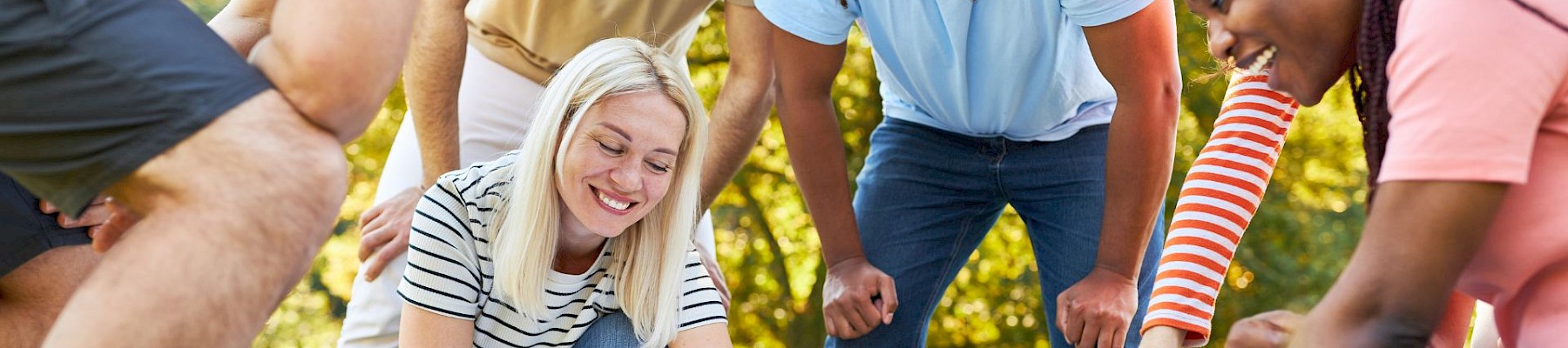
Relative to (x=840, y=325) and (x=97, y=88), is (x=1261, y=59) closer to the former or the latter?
(x=97, y=88)

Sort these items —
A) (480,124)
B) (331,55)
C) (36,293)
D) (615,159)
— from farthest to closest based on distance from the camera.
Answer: (480,124) → (615,159) → (36,293) → (331,55)

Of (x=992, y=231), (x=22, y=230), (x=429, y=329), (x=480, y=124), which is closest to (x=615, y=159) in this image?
(x=429, y=329)

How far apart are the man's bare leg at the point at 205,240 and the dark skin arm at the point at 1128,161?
168 cm

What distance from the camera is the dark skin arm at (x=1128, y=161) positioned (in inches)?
101

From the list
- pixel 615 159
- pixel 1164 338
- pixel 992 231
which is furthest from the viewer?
pixel 992 231

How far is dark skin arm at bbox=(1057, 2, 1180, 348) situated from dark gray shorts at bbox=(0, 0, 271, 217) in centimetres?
174

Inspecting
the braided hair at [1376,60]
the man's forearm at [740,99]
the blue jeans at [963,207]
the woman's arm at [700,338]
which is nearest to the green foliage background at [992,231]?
the man's forearm at [740,99]

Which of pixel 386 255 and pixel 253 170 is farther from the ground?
pixel 253 170

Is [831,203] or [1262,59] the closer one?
[1262,59]

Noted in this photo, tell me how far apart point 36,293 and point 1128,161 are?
6.47 feet

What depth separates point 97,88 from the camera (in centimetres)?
121

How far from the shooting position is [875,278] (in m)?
2.98

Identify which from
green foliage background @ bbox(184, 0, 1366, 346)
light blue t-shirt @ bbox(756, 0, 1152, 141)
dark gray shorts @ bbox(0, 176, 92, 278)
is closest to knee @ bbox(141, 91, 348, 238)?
dark gray shorts @ bbox(0, 176, 92, 278)

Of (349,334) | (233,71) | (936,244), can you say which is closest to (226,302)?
(233,71)
